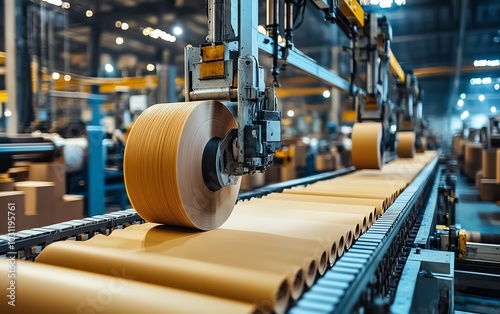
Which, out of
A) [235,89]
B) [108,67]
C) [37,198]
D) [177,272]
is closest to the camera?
[177,272]

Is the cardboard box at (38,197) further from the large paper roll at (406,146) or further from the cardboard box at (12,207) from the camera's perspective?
the large paper roll at (406,146)

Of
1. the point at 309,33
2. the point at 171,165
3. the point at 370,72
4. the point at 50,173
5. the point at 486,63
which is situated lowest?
the point at 50,173

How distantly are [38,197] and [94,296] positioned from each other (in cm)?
353

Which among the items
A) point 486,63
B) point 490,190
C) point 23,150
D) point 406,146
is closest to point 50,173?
point 23,150

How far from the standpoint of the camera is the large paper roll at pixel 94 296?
1.29 metres

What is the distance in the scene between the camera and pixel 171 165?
1.99 m

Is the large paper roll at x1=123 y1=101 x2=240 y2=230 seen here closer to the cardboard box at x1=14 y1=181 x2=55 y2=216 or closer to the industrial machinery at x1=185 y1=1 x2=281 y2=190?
the industrial machinery at x1=185 y1=1 x2=281 y2=190

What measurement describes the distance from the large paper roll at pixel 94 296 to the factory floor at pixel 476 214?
226 inches

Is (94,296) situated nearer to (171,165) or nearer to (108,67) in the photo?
(171,165)

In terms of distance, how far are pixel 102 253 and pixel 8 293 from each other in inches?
14.5

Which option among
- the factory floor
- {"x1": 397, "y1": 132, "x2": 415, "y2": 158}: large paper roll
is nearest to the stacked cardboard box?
the factory floor

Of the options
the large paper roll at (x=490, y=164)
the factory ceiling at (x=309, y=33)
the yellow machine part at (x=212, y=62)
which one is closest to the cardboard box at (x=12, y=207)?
the yellow machine part at (x=212, y=62)

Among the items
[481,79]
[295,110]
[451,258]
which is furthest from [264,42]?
[295,110]

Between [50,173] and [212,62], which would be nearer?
[212,62]
